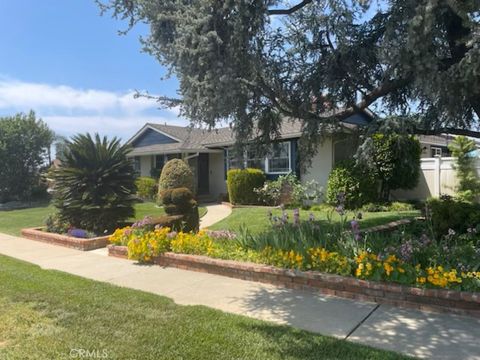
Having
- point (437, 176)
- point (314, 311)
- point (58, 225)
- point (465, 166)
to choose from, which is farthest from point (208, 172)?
point (314, 311)

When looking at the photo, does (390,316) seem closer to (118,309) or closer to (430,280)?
(430,280)

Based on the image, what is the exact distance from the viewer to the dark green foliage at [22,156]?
1003 inches

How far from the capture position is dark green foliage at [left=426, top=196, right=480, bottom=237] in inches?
319

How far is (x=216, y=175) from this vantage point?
23.1 metres

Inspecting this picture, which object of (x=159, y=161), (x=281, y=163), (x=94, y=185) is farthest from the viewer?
(x=159, y=161)

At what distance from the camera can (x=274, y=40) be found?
722 centimetres

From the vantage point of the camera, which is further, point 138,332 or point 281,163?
point 281,163

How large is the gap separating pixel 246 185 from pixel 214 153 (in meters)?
5.91

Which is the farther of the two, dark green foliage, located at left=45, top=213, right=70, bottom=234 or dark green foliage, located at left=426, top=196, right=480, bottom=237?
dark green foliage, located at left=45, top=213, right=70, bottom=234

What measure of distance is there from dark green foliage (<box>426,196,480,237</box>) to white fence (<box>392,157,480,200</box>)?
7.27m

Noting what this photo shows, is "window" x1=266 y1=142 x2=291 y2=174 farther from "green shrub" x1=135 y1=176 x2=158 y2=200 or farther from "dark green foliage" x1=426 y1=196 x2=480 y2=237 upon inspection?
"dark green foliage" x1=426 y1=196 x2=480 y2=237

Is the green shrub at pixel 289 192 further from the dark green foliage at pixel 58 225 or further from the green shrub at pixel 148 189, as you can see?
the dark green foliage at pixel 58 225

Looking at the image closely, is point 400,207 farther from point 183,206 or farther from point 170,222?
point 170,222

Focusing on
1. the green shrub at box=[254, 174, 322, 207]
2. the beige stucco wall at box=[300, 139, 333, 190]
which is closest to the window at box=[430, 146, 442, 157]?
the beige stucco wall at box=[300, 139, 333, 190]
